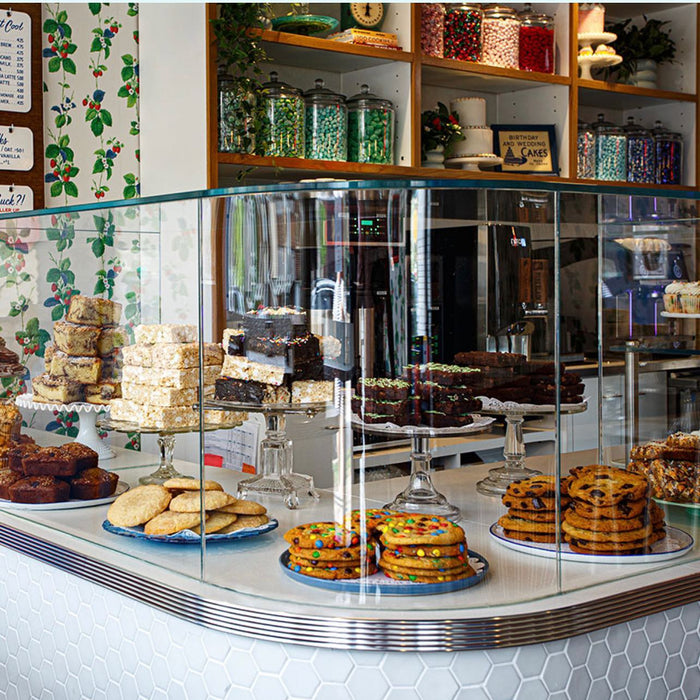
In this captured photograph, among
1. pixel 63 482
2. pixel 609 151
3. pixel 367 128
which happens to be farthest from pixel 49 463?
pixel 609 151

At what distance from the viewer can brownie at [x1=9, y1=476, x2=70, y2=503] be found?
78.3 inches

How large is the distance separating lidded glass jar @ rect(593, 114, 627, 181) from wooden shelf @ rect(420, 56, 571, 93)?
13.8 inches

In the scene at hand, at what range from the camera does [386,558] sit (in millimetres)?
1481

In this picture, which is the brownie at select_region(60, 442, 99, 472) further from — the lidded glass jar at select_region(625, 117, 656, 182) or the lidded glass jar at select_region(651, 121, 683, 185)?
the lidded glass jar at select_region(651, 121, 683, 185)

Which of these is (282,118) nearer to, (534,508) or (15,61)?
(15,61)

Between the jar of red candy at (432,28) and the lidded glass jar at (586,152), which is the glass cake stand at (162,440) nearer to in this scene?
the jar of red candy at (432,28)

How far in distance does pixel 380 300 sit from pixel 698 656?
2.61 ft

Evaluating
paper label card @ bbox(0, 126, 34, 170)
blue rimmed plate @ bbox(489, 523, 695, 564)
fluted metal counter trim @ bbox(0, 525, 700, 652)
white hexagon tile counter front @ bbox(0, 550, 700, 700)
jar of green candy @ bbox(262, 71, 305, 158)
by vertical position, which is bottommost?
white hexagon tile counter front @ bbox(0, 550, 700, 700)

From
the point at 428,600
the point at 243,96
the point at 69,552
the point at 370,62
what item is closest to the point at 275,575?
the point at 428,600

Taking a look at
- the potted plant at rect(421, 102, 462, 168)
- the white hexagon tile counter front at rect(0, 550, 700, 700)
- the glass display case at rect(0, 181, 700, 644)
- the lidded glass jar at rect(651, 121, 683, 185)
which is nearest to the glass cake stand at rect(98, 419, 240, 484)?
the glass display case at rect(0, 181, 700, 644)

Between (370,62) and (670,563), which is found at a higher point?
(370,62)

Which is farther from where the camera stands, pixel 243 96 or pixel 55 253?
pixel 243 96

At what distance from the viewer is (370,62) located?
12.1 ft

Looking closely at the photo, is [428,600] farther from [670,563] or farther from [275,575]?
[670,563]
